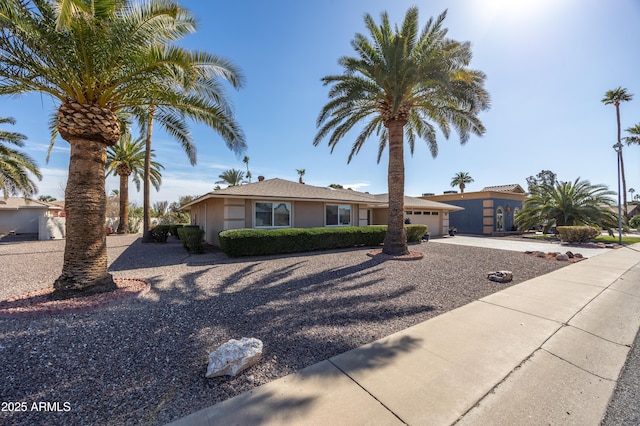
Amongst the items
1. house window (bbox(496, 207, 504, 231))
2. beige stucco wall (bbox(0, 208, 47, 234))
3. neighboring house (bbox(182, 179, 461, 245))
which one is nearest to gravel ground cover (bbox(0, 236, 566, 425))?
neighboring house (bbox(182, 179, 461, 245))

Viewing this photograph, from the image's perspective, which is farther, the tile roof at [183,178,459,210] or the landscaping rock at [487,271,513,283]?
the tile roof at [183,178,459,210]

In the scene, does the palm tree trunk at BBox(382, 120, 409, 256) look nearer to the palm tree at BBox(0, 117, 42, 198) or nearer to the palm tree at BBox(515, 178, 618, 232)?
the palm tree at BBox(515, 178, 618, 232)

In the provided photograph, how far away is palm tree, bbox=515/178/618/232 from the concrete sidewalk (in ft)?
68.8

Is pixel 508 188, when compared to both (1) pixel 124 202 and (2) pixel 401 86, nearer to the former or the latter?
(2) pixel 401 86

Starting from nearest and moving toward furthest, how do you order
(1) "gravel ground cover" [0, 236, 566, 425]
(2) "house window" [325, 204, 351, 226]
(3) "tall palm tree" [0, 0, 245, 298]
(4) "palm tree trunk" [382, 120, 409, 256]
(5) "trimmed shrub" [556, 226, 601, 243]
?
(1) "gravel ground cover" [0, 236, 566, 425]
(3) "tall palm tree" [0, 0, 245, 298]
(4) "palm tree trunk" [382, 120, 409, 256]
(2) "house window" [325, 204, 351, 226]
(5) "trimmed shrub" [556, 226, 601, 243]

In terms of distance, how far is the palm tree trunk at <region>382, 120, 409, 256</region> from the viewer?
11695 millimetres

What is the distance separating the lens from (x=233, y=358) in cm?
316

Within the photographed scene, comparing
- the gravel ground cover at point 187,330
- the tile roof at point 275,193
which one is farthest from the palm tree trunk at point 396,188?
the tile roof at point 275,193

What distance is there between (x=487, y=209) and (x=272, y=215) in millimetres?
23048

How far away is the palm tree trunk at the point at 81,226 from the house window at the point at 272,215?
789 centimetres

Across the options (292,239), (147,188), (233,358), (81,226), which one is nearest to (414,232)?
(292,239)

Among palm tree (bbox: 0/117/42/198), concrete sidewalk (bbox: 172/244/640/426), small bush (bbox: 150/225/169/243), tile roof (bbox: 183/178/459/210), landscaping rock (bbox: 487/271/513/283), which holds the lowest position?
concrete sidewalk (bbox: 172/244/640/426)

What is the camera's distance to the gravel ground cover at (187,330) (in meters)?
2.72

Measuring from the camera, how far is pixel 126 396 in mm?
2746
